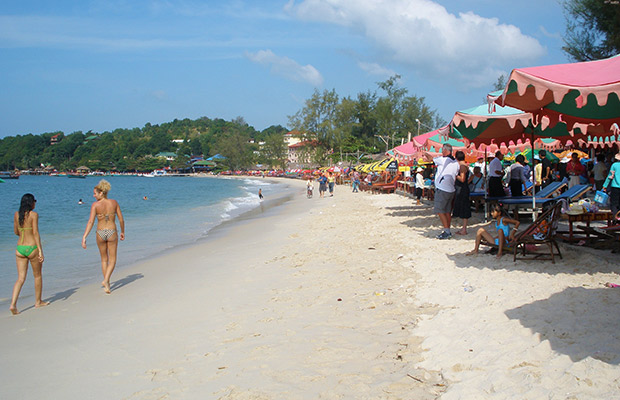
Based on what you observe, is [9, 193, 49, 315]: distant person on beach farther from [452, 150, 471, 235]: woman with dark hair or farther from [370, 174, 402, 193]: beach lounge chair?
[370, 174, 402, 193]: beach lounge chair

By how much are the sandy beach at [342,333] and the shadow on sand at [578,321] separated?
0.01 meters

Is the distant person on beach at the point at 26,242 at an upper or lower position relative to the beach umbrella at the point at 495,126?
lower

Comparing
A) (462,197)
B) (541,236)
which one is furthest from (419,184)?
(541,236)

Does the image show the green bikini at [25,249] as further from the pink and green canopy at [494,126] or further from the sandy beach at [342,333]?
the pink and green canopy at [494,126]

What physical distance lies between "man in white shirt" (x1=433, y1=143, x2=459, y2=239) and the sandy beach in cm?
73

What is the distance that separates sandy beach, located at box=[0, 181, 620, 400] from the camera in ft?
10.7

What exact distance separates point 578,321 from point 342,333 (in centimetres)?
198

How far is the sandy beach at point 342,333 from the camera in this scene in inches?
129

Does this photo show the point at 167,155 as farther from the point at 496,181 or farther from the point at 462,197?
the point at 462,197

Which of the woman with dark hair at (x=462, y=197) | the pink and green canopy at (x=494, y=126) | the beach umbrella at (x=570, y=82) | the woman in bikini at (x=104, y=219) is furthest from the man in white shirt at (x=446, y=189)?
the woman in bikini at (x=104, y=219)

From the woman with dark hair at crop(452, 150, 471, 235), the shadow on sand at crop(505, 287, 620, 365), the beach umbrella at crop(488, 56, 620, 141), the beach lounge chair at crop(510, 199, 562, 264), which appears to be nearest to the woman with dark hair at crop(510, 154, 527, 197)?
the woman with dark hair at crop(452, 150, 471, 235)

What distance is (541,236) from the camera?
5980 millimetres

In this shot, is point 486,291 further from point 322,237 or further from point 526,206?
point 322,237

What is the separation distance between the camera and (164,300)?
21.1 ft
